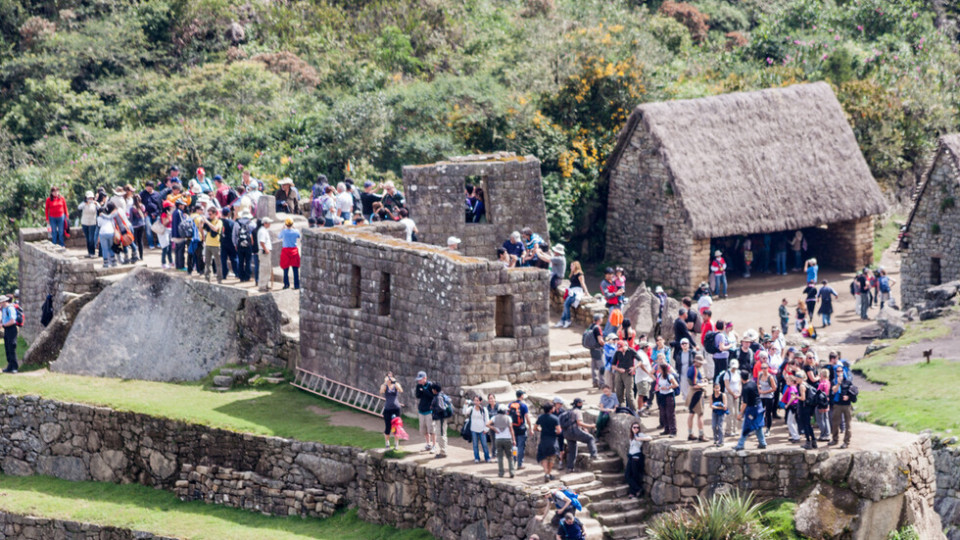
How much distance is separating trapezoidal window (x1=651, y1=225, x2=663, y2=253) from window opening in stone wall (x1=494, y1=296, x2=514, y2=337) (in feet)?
47.4

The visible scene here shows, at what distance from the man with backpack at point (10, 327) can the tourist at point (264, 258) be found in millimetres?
5449

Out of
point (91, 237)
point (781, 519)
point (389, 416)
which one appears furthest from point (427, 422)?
point (91, 237)

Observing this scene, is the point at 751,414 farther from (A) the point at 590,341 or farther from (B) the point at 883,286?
(B) the point at 883,286

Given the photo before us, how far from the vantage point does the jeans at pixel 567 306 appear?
37.5 m

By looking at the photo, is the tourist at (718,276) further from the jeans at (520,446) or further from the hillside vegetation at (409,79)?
the jeans at (520,446)

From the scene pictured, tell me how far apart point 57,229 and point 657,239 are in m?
15.1

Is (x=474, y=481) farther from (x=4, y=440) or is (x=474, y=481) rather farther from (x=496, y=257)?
(x=4, y=440)

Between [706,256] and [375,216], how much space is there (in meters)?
10.8

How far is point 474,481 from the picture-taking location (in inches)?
1201

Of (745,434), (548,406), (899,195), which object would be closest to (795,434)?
(745,434)

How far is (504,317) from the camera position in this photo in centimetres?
3338

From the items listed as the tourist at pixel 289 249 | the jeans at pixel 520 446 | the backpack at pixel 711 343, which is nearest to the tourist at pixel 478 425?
the jeans at pixel 520 446

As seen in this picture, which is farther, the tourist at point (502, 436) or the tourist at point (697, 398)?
the tourist at point (502, 436)

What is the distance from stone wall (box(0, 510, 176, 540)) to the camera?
110 ft
